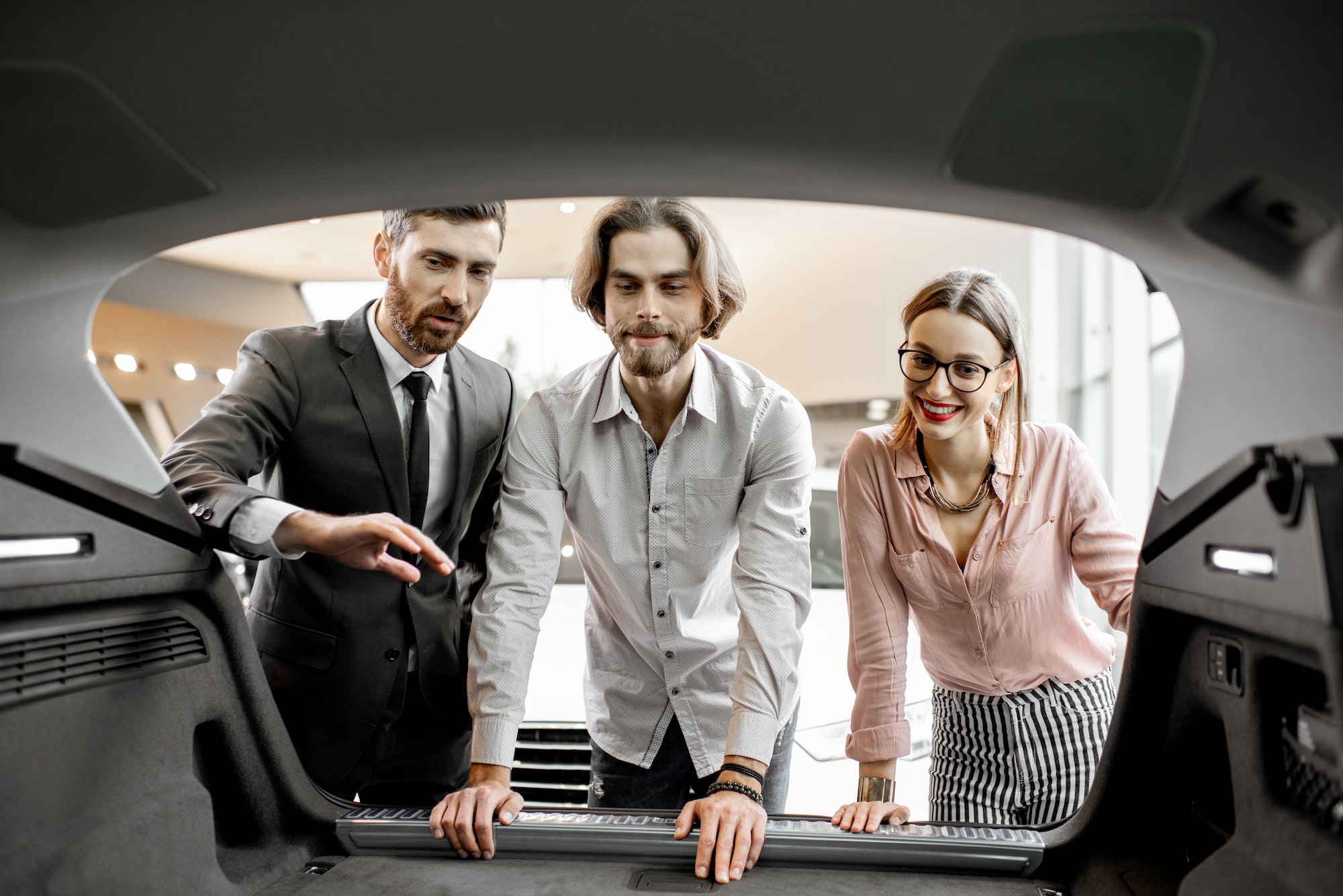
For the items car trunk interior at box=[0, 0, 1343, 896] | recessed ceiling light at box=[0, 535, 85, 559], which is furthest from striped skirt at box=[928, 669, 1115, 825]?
recessed ceiling light at box=[0, 535, 85, 559]

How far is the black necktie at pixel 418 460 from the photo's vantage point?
1680 millimetres

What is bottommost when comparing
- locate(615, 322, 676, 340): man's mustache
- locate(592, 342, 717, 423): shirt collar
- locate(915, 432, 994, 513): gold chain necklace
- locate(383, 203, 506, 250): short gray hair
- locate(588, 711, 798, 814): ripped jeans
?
locate(588, 711, 798, 814): ripped jeans

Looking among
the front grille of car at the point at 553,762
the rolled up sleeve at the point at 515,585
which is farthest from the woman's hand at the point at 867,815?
the front grille of car at the point at 553,762

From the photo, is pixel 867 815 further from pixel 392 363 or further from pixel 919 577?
pixel 392 363

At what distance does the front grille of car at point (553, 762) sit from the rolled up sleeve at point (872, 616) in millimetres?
999

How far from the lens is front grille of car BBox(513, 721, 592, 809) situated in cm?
233

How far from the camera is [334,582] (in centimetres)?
161

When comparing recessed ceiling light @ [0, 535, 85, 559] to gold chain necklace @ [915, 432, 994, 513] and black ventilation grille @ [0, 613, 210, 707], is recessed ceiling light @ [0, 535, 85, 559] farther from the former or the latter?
gold chain necklace @ [915, 432, 994, 513]

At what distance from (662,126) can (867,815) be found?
0.93 m

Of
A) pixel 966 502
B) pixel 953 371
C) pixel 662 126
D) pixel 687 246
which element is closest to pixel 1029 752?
→ pixel 966 502

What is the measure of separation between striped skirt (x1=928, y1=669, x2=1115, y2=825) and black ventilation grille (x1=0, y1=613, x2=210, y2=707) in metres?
1.26

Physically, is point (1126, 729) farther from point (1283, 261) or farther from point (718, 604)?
point (718, 604)

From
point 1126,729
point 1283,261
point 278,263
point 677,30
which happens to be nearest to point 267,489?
point 677,30

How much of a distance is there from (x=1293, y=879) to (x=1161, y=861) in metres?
0.33
